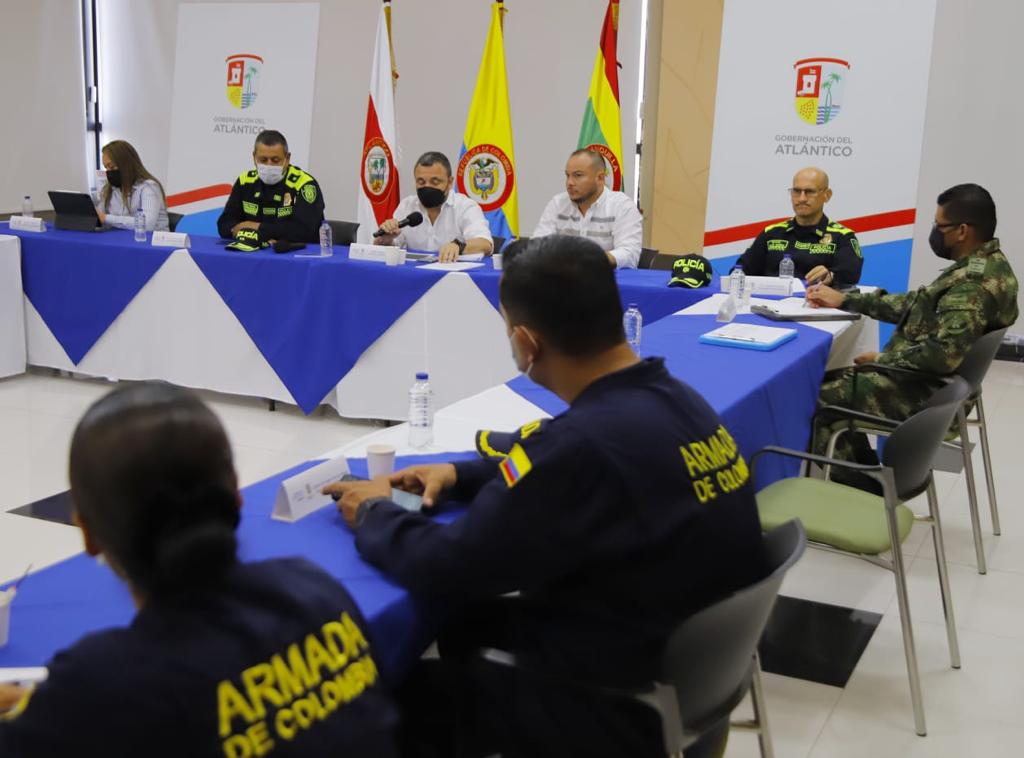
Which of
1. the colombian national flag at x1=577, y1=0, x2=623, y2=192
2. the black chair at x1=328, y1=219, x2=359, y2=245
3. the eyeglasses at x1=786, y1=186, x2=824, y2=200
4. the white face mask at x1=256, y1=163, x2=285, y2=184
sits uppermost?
the colombian national flag at x1=577, y1=0, x2=623, y2=192

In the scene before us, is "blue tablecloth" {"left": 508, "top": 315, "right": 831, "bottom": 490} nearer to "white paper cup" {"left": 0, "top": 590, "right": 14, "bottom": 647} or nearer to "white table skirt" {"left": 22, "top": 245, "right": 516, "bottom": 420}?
"white table skirt" {"left": 22, "top": 245, "right": 516, "bottom": 420}

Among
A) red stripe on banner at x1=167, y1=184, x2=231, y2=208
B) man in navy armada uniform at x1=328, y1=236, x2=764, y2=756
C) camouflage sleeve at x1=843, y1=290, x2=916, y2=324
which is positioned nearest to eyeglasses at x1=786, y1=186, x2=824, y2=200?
camouflage sleeve at x1=843, y1=290, x2=916, y2=324

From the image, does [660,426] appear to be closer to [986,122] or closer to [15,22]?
[986,122]

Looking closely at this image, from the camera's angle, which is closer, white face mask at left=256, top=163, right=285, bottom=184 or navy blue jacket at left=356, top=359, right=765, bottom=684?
navy blue jacket at left=356, top=359, right=765, bottom=684

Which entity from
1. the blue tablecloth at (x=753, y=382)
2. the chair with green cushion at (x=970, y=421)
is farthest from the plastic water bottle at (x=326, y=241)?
the chair with green cushion at (x=970, y=421)

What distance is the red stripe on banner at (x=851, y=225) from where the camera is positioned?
5484mm

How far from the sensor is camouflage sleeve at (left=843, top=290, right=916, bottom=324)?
386 centimetres

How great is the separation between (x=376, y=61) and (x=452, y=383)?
2928 millimetres

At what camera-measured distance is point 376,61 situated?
6.64 m

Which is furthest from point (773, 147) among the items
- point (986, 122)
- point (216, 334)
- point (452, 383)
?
point (216, 334)

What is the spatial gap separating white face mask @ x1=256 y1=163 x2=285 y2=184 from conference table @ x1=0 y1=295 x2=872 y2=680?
2398 mm

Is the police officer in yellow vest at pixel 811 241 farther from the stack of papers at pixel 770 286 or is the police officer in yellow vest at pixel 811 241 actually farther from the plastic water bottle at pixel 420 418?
the plastic water bottle at pixel 420 418

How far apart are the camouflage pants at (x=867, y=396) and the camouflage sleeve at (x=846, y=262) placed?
0.93 m

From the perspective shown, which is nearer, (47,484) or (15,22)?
(47,484)
